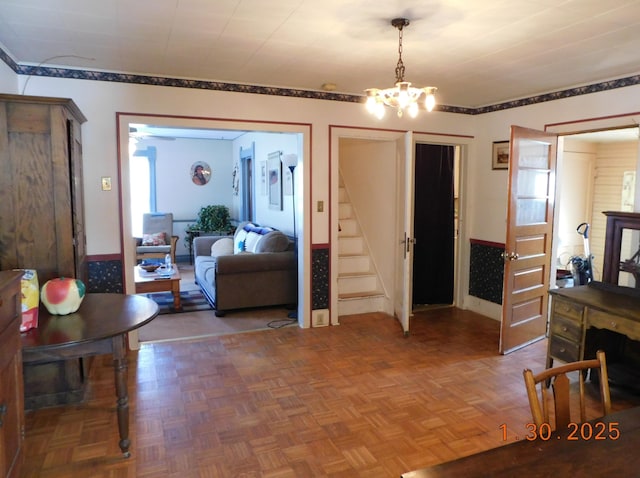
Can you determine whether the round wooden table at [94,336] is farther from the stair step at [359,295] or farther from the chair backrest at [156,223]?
the chair backrest at [156,223]

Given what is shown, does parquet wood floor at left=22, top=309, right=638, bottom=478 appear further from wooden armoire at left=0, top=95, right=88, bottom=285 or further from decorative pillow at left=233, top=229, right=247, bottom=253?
decorative pillow at left=233, top=229, right=247, bottom=253

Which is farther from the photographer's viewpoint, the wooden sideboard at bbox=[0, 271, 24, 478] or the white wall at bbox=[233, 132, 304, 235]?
the white wall at bbox=[233, 132, 304, 235]

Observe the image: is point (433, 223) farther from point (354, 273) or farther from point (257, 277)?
point (257, 277)

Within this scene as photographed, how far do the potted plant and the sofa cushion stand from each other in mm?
3407

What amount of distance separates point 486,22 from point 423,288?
3407 mm

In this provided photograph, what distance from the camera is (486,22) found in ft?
8.66

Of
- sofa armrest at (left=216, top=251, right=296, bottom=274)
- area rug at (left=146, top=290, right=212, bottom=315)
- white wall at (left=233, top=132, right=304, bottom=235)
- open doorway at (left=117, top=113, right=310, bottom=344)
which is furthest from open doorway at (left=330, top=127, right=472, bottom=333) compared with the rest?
area rug at (left=146, top=290, right=212, bottom=315)

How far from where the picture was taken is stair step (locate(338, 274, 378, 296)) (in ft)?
17.2

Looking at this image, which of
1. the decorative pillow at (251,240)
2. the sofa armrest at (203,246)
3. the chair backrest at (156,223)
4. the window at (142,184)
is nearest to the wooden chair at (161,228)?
the chair backrest at (156,223)

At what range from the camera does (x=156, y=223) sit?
8.17m

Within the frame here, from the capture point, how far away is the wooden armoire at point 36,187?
8.90 ft

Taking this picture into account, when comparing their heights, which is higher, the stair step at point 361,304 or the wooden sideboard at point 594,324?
the wooden sideboard at point 594,324

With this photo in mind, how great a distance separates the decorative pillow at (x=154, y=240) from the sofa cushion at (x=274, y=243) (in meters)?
3.17

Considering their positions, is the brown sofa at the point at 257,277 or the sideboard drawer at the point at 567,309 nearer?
the sideboard drawer at the point at 567,309
